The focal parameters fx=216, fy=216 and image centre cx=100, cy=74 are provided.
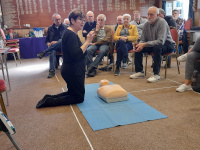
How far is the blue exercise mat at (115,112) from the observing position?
208cm

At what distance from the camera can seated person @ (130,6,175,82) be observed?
3.46 metres

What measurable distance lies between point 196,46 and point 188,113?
106cm

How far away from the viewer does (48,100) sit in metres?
2.54

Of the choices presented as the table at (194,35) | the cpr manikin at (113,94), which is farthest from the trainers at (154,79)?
the table at (194,35)

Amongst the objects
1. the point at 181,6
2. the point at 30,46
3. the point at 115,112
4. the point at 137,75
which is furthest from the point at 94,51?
the point at 181,6

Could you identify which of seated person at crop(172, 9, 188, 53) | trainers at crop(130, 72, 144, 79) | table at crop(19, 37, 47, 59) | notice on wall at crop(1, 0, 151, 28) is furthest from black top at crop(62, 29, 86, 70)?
notice on wall at crop(1, 0, 151, 28)

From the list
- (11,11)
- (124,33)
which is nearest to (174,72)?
(124,33)

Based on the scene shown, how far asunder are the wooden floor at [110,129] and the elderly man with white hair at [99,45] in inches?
41.5

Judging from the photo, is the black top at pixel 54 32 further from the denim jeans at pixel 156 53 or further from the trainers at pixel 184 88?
the trainers at pixel 184 88

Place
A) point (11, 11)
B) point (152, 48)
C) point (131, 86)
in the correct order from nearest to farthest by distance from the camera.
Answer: point (131, 86) < point (152, 48) < point (11, 11)

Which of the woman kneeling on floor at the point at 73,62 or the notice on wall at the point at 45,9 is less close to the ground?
the notice on wall at the point at 45,9

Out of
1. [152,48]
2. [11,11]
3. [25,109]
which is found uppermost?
[11,11]

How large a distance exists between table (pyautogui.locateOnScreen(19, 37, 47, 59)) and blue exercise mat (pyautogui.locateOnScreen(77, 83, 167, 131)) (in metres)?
4.54

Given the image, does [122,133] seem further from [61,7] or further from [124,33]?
[61,7]
